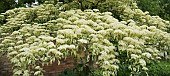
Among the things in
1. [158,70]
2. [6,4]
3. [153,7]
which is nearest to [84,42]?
[158,70]

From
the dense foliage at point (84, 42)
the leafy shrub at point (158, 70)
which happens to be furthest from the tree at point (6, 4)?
the leafy shrub at point (158, 70)

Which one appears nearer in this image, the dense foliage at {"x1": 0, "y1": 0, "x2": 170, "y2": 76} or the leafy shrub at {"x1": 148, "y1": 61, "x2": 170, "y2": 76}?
the dense foliage at {"x1": 0, "y1": 0, "x2": 170, "y2": 76}

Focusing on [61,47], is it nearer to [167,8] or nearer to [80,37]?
[80,37]

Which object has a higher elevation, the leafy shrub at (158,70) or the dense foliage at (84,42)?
the dense foliage at (84,42)

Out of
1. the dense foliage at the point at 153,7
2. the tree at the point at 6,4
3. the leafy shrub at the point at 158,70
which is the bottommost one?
the leafy shrub at the point at 158,70

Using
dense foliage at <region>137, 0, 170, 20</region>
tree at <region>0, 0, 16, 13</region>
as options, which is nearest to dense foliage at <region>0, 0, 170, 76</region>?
tree at <region>0, 0, 16, 13</region>

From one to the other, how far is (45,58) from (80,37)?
50 centimetres

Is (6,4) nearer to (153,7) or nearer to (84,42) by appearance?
(153,7)

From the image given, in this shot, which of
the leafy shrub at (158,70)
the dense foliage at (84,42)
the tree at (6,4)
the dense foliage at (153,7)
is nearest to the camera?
the dense foliage at (84,42)

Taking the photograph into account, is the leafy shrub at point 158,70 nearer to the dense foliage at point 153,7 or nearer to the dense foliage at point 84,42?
the dense foliage at point 84,42

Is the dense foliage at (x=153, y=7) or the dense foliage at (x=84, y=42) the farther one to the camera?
the dense foliage at (x=153, y=7)

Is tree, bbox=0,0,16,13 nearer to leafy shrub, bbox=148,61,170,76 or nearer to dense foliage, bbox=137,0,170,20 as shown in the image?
dense foliage, bbox=137,0,170,20

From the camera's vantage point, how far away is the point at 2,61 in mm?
6867

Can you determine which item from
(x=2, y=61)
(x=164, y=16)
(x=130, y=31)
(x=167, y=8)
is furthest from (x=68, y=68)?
(x=167, y=8)
